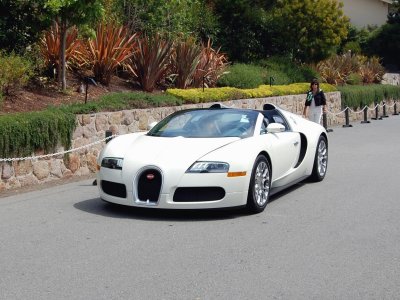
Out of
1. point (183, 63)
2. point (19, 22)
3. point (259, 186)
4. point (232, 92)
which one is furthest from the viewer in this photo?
point (232, 92)

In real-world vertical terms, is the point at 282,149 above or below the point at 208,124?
below

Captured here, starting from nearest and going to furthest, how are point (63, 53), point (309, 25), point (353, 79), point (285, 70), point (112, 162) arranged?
point (112, 162) < point (63, 53) < point (285, 70) < point (309, 25) < point (353, 79)

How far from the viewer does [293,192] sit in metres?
9.83

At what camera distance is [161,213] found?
8.14m

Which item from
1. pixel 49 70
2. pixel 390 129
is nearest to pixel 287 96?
pixel 390 129

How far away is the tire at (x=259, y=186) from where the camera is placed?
26.2ft

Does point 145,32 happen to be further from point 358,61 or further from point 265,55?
point 358,61

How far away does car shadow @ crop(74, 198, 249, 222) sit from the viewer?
7.89 m

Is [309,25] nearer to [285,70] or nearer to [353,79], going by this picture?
[285,70]

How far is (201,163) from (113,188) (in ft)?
3.73

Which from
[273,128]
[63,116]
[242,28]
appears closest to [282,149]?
[273,128]

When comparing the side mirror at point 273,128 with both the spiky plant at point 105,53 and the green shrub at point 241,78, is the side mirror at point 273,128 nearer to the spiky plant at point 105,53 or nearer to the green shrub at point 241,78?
the spiky plant at point 105,53

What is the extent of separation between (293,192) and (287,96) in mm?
12449

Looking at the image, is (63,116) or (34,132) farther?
(63,116)
